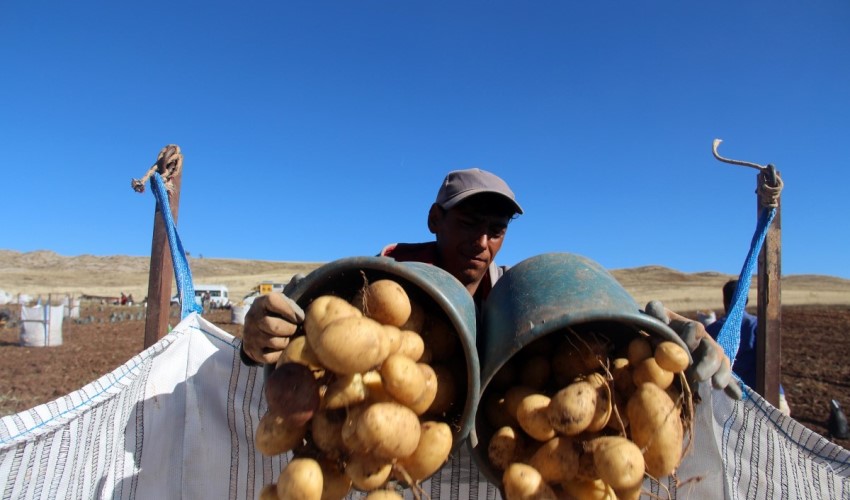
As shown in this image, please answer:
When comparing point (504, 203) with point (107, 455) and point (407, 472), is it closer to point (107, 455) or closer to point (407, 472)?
point (407, 472)

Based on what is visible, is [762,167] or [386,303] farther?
[762,167]

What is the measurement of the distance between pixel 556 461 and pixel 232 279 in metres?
52.3

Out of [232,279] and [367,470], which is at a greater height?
[367,470]

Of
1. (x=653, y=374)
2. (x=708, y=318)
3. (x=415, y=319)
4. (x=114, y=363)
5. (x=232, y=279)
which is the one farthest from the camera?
(x=232, y=279)

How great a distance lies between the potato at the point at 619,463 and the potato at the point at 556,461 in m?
0.07

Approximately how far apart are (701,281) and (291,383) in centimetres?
5334

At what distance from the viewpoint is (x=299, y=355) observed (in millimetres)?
1479

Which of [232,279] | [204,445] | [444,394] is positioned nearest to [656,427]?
[444,394]

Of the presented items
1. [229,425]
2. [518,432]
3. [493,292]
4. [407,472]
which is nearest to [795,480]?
[518,432]

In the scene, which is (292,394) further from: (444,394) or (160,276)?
(160,276)

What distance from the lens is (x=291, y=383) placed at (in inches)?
54.0

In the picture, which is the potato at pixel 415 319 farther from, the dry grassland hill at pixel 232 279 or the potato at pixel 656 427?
the dry grassland hill at pixel 232 279

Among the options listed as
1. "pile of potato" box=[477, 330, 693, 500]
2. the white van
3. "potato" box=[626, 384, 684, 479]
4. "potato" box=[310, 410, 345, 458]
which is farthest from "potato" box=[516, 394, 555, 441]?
the white van

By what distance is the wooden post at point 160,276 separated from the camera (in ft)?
8.59
